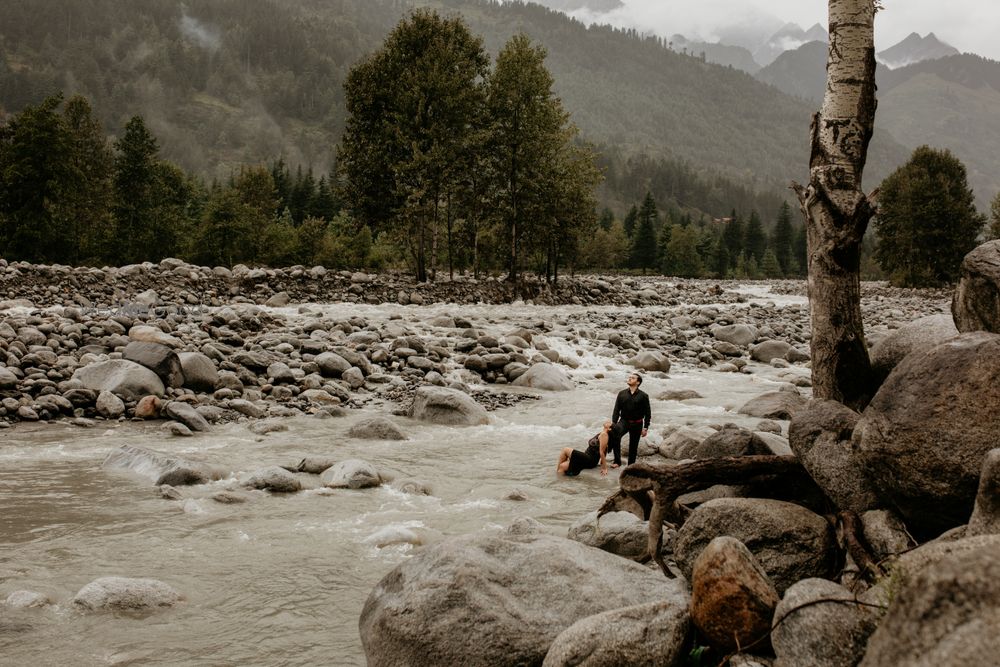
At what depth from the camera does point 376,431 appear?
11.8 meters

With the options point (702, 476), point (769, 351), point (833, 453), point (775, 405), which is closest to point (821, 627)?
point (833, 453)

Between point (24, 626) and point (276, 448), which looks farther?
point (276, 448)

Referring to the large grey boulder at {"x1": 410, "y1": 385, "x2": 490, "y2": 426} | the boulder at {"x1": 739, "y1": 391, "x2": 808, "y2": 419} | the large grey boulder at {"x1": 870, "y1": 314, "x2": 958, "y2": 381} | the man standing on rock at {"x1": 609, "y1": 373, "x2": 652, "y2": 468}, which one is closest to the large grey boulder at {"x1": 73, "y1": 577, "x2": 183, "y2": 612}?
the large grey boulder at {"x1": 870, "y1": 314, "x2": 958, "y2": 381}

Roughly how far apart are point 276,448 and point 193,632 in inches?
237

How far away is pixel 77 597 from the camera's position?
17.0 ft

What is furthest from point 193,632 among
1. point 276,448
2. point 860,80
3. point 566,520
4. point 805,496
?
point 860,80

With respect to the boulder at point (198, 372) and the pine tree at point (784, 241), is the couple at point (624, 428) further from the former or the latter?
the pine tree at point (784, 241)

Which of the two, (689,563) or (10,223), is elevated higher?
(10,223)

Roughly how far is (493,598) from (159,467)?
6350 millimetres

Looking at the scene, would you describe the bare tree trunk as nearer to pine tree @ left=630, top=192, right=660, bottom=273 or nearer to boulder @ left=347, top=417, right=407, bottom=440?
boulder @ left=347, top=417, right=407, bottom=440

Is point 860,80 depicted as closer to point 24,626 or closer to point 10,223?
point 24,626

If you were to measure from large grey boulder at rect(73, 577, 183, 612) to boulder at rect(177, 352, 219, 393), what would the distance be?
8.69m

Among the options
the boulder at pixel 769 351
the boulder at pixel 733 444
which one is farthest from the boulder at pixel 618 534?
the boulder at pixel 769 351

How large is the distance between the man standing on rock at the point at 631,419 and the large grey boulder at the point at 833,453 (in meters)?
5.72
